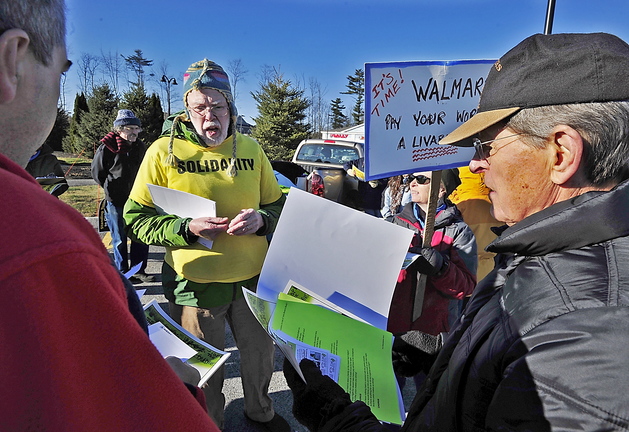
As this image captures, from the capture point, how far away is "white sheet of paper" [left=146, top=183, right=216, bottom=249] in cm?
201

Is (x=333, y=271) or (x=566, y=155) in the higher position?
(x=566, y=155)

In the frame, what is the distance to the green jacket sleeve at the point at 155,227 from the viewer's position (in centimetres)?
207

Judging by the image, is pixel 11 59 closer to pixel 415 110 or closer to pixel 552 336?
A: pixel 552 336

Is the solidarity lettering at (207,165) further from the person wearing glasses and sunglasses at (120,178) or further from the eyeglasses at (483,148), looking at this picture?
the person wearing glasses and sunglasses at (120,178)

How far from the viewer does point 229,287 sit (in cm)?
222

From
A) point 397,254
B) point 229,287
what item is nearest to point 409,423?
point 397,254

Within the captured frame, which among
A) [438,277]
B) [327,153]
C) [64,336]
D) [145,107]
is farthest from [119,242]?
[145,107]

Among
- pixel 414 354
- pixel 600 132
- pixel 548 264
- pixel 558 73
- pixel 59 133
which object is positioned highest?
pixel 59 133

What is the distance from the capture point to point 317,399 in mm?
1215

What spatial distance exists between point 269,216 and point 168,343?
1.01 meters

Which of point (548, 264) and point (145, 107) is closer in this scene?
point (548, 264)

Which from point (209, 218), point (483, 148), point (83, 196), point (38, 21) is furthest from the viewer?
point (83, 196)

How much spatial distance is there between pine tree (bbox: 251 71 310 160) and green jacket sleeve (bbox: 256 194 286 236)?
25151 mm

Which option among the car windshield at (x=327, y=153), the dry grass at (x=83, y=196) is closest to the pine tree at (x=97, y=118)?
the dry grass at (x=83, y=196)
